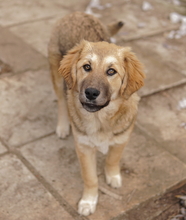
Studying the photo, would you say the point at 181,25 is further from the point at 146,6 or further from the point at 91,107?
the point at 91,107

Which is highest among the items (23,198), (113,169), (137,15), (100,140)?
(100,140)

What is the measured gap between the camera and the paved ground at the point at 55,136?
4020 millimetres

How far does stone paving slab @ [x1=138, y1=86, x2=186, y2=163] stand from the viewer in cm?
485

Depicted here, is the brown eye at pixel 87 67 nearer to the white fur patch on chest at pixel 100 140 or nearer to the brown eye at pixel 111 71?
the brown eye at pixel 111 71

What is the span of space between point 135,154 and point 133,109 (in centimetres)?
97

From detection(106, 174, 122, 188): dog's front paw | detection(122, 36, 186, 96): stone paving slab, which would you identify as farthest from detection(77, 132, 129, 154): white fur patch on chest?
detection(122, 36, 186, 96): stone paving slab

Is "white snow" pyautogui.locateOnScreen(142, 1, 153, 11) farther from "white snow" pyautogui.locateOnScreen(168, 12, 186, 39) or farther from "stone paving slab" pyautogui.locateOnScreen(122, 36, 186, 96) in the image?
"stone paving slab" pyautogui.locateOnScreen(122, 36, 186, 96)

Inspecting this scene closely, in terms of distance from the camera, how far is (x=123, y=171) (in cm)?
445

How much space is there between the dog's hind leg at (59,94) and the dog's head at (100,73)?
87cm

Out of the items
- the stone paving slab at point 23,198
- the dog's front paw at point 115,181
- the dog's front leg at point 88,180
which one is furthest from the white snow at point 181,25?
the stone paving slab at point 23,198

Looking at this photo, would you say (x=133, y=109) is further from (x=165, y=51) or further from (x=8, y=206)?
(x=165, y=51)

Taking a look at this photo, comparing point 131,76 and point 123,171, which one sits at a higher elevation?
point 131,76

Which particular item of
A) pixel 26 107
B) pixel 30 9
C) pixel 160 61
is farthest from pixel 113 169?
pixel 30 9

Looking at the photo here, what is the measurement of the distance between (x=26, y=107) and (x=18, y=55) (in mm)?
1494
